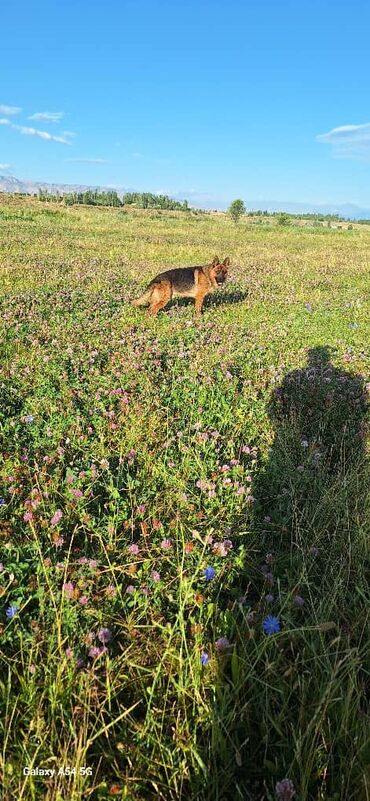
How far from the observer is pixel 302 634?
246cm

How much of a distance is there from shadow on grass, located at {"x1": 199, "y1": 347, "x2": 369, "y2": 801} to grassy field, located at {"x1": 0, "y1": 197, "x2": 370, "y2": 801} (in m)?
0.02

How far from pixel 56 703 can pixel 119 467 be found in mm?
2135

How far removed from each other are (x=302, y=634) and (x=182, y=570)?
31.2 inches

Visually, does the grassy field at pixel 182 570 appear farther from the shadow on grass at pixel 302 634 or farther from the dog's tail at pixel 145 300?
the dog's tail at pixel 145 300

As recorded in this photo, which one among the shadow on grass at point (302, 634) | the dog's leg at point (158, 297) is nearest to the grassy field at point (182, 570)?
the shadow on grass at point (302, 634)

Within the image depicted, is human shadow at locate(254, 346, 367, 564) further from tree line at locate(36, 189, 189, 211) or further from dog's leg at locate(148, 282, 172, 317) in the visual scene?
tree line at locate(36, 189, 189, 211)

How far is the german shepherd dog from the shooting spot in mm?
10305

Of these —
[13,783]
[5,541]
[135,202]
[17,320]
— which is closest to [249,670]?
[13,783]

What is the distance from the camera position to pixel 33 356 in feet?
22.2

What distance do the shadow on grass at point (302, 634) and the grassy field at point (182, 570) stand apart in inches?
0.7

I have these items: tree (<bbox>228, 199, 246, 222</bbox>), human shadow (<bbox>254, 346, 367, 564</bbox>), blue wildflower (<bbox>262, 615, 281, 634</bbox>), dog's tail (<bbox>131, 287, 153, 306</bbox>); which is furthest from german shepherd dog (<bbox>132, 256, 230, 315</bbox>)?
tree (<bbox>228, 199, 246, 222</bbox>)

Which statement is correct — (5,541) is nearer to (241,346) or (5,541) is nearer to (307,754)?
(307,754)

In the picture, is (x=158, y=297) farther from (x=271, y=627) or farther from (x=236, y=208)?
(x=236, y=208)

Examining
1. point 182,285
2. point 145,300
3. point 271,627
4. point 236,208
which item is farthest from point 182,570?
point 236,208
